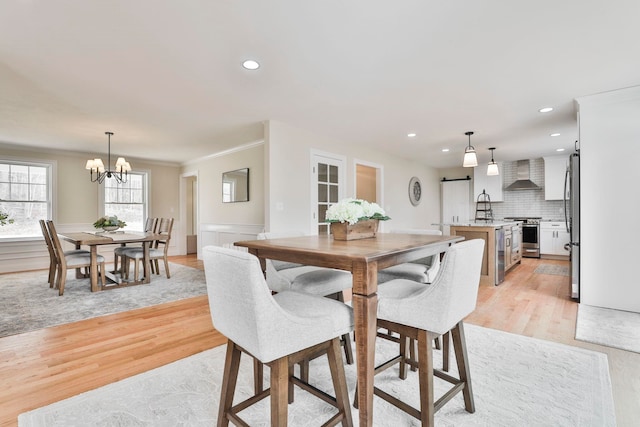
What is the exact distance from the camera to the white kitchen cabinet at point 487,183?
7.57 metres

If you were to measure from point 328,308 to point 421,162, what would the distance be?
22.6ft

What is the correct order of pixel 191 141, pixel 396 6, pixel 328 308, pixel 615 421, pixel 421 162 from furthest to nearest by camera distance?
1. pixel 421 162
2. pixel 191 141
3. pixel 396 6
4. pixel 615 421
5. pixel 328 308

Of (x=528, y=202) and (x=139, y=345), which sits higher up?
(x=528, y=202)

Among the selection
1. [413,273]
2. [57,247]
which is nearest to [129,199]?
[57,247]

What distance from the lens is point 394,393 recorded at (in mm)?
1785

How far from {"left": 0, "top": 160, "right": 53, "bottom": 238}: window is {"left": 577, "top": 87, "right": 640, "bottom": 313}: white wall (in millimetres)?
8530

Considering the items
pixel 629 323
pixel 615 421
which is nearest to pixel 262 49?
pixel 615 421

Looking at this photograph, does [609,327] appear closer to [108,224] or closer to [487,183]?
[487,183]

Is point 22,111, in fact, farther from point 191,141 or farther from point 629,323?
point 629,323

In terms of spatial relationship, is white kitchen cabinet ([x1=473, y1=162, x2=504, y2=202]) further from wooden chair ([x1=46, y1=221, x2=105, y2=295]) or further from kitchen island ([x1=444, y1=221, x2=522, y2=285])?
wooden chair ([x1=46, y1=221, x2=105, y2=295])

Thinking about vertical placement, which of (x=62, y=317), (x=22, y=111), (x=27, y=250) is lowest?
(x=62, y=317)

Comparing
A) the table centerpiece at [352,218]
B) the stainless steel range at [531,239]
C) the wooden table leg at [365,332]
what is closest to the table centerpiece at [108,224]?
Result: the table centerpiece at [352,218]

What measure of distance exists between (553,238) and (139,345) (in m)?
7.84

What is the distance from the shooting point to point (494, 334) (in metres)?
2.62
